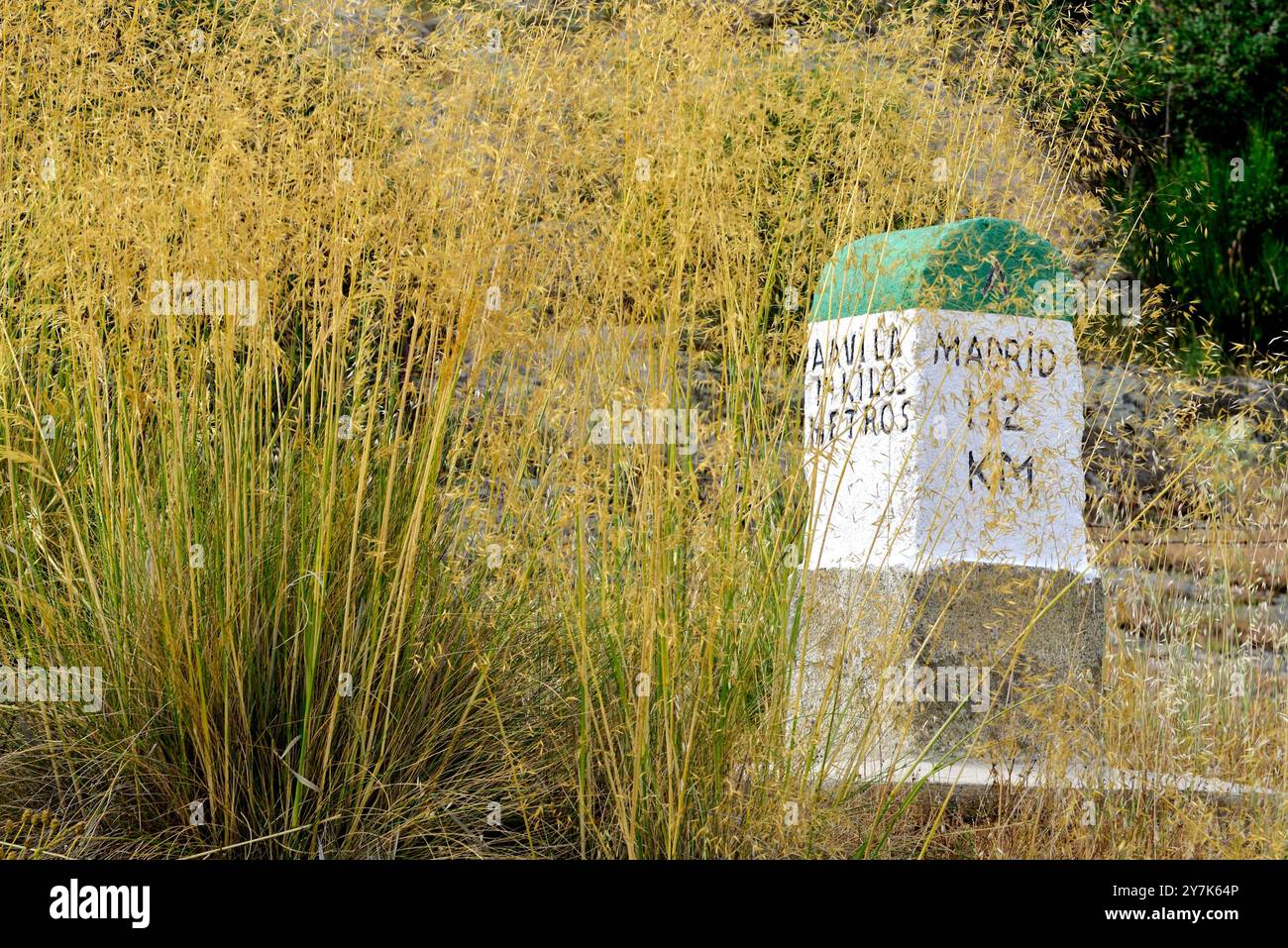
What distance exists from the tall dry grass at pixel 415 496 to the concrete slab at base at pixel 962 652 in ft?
0.65

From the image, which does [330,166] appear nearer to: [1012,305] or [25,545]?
[25,545]

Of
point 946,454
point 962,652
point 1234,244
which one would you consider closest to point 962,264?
point 946,454

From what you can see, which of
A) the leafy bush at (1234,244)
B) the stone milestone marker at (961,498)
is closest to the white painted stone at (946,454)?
the stone milestone marker at (961,498)

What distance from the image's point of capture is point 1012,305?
3.26 m

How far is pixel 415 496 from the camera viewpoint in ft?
8.16

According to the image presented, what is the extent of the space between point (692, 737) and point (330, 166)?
53.2 inches

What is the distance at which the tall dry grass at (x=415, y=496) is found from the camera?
2227 millimetres

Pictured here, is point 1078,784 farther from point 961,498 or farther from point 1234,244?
point 1234,244

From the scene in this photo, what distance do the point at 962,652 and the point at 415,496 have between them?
1.56 m

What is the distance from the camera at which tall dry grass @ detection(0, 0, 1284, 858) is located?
223 cm

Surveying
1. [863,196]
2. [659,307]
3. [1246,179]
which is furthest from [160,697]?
[1246,179]

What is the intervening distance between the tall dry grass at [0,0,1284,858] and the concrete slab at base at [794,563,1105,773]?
20 cm

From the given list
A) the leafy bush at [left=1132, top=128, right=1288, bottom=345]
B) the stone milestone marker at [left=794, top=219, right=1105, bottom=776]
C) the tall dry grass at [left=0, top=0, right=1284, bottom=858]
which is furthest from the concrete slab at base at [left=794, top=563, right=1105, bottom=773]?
the leafy bush at [left=1132, top=128, right=1288, bottom=345]

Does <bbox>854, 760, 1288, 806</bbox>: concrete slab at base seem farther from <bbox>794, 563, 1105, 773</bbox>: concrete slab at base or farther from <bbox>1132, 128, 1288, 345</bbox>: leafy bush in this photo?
<bbox>1132, 128, 1288, 345</bbox>: leafy bush
